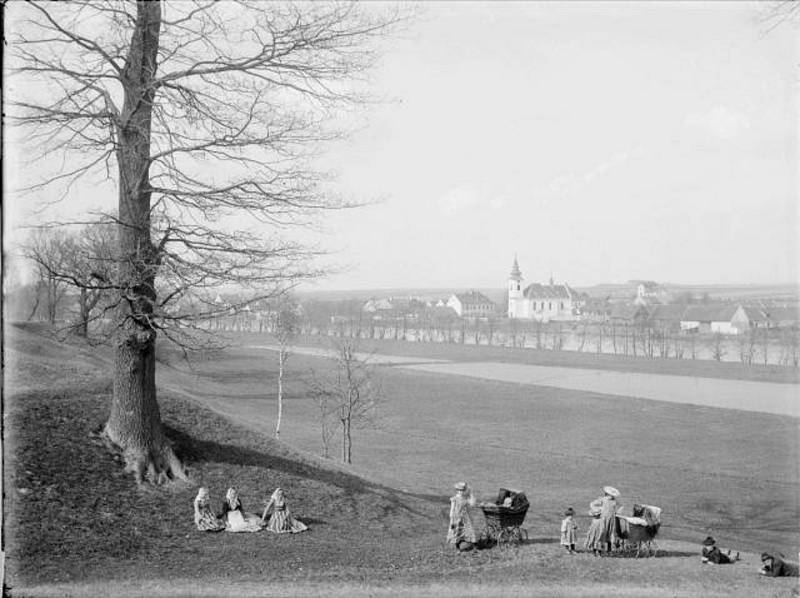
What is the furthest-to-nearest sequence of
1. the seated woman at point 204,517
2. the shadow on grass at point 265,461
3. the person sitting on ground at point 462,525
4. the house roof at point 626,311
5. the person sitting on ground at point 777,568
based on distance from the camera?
the house roof at point 626,311
the shadow on grass at point 265,461
the seated woman at point 204,517
the person sitting on ground at point 462,525
the person sitting on ground at point 777,568

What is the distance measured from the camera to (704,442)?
3347 centimetres

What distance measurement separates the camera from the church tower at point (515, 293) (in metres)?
130

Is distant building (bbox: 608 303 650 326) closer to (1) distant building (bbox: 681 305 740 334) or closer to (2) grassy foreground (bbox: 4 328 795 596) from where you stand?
(1) distant building (bbox: 681 305 740 334)

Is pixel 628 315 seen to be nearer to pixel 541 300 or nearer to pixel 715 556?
pixel 541 300

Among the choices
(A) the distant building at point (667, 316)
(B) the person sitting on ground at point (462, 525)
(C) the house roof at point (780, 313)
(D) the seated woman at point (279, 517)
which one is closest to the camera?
(B) the person sitting on ground at point (462, 525)

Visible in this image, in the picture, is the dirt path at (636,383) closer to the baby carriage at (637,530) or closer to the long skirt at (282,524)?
the baby carriage at (637,530)

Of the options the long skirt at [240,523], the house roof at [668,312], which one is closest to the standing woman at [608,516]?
the long skirt at [240,523]

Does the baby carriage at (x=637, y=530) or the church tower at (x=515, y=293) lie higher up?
the church tower at (x=515, y=293)

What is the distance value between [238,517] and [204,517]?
56cm

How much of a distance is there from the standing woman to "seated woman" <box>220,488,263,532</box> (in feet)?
18.6

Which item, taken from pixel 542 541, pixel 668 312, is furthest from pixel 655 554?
pixel 668 312

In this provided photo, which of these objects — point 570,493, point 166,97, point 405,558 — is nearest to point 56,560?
point 405,558

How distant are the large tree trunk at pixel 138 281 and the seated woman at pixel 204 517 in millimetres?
1720

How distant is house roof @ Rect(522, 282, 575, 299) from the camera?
132 metres
